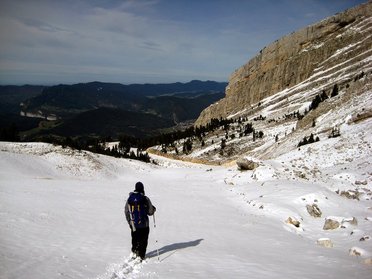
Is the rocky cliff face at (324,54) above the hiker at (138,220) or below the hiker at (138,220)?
above

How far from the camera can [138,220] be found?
12.4 m

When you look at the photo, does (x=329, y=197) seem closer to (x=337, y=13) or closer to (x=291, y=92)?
(x=291, y=92)

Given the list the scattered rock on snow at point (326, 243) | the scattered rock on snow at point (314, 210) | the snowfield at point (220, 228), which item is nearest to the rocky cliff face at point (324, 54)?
the snowfield at point (220, 228)

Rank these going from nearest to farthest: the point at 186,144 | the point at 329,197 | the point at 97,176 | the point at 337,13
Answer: the point at 329,197 < the point at 97,176 < the point at 186,144 < the point at 337,13

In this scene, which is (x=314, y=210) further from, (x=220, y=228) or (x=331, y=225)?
(x=220, y=228)

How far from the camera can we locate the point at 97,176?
47.3 m

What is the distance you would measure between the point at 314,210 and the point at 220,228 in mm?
6716

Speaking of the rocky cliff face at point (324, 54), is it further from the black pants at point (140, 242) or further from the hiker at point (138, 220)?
the black pants at point (140, 242)

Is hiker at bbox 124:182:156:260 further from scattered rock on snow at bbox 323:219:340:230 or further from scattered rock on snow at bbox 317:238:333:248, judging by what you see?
scattered rock on snow at bbox 323:219:340:230

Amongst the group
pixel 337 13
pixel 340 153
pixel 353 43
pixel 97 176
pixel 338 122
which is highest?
pixel 337 13

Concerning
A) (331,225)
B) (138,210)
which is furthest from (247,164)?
(138,210)

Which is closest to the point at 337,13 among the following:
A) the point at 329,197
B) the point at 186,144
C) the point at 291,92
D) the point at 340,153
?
the point at 291,92

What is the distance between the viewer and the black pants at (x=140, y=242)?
1202 centimetres

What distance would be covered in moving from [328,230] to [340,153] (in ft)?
67.9
